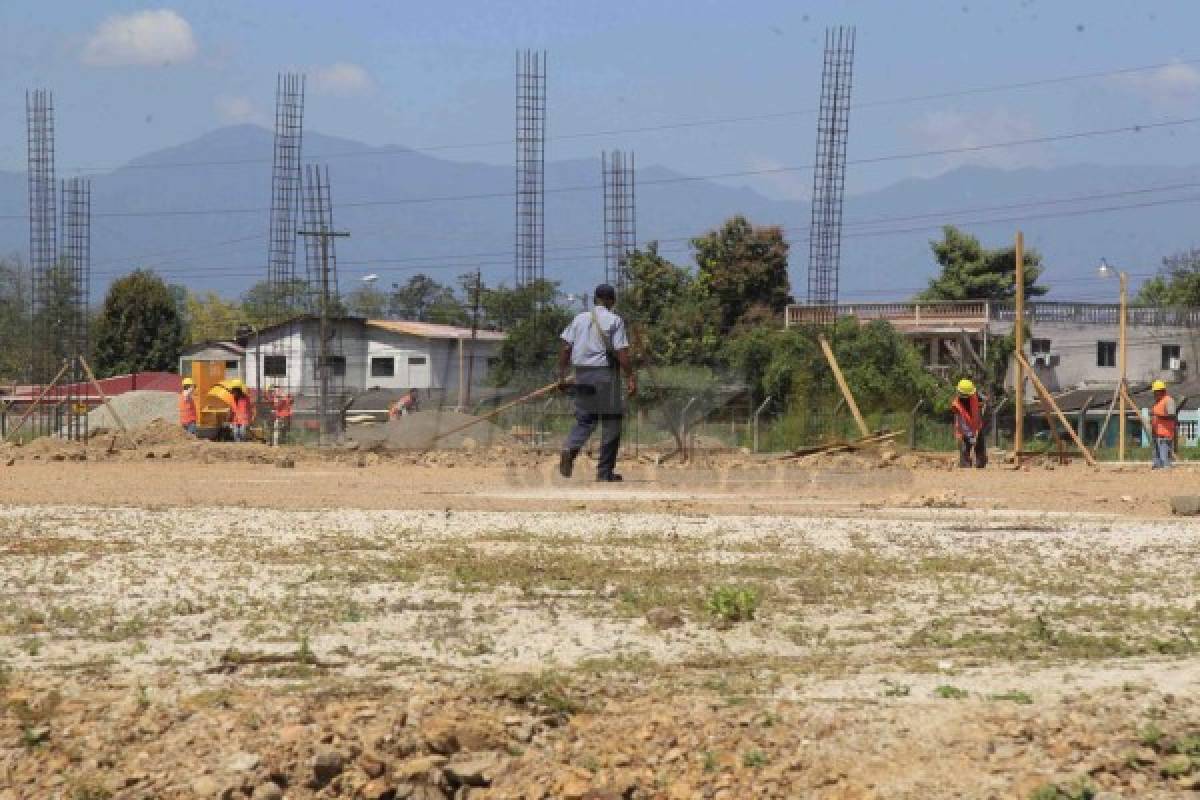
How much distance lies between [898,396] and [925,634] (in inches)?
1430

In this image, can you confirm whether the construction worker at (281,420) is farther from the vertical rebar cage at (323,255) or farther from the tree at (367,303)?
the tree at (367,303)

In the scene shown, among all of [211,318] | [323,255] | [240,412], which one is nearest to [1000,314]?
[323,255]

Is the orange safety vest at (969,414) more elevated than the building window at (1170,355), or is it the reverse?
the building window at (1170,355)

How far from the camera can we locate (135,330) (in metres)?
94.4

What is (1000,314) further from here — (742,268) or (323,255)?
(323,255)

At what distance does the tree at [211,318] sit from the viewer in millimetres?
121500

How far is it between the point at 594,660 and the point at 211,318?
12340cm

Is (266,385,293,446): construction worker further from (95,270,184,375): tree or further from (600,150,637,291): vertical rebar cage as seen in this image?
(95,270,184,375): tree

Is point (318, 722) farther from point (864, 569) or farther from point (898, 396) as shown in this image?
point (898, 396)

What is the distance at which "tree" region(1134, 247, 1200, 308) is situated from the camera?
3531 inches

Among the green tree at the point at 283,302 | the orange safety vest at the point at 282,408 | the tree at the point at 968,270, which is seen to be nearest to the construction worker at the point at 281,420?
the orange safety vest at the point at 282,408

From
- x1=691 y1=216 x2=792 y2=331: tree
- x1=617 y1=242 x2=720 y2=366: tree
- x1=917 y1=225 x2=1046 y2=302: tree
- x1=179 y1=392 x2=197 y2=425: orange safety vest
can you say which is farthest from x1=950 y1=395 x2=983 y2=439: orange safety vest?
x1=917 y1=225 x2=1046 y2=302: tree

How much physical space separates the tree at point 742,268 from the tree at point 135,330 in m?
30.8

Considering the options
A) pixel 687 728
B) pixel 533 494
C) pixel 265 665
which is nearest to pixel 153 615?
pixel 265 665
